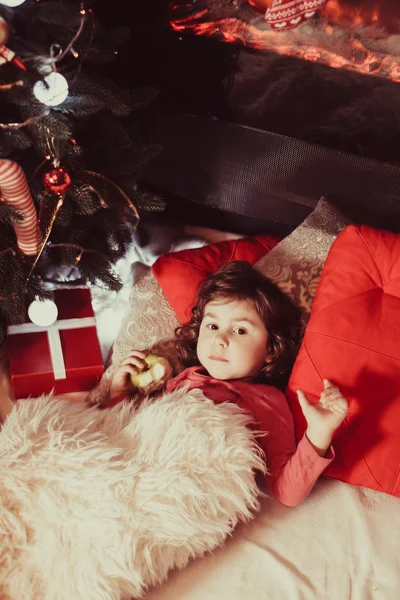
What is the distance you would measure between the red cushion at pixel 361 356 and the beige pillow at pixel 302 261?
103mm

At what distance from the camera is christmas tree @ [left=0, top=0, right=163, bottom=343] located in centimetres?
107

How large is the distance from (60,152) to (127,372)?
508mm

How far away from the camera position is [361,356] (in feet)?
3.81

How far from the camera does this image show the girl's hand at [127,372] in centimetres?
132

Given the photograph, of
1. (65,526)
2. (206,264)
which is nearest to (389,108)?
(206,264)

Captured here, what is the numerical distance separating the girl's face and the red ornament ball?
0.41 meters

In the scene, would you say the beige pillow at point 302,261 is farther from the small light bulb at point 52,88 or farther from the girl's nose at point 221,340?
the small light bulb at point 52,88

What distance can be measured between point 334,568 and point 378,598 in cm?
9

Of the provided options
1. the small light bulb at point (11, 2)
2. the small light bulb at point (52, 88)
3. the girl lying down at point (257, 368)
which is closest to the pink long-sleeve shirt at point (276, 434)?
the girl lying down at point (257, 368)

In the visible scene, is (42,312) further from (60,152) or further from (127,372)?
(60,152)

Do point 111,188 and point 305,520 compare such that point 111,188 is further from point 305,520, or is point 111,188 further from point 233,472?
point 305,520

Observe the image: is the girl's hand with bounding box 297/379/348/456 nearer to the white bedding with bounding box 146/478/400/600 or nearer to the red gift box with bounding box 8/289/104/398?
the white bedding with bounding box 146/478/400/600

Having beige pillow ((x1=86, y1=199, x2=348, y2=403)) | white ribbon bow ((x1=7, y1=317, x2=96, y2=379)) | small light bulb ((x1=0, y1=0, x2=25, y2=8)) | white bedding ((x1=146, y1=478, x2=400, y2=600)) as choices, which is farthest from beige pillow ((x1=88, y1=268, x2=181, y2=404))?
small light bulb ((x1=0, y1=0, x2=25, y2=8))

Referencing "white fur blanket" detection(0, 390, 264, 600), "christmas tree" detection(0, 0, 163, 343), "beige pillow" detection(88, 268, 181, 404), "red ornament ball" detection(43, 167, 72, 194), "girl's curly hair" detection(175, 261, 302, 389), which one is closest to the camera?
"white fur blanket" detection(0, 390, 264, 600)
